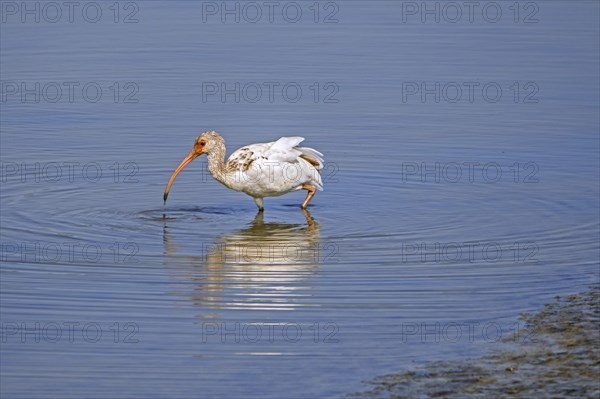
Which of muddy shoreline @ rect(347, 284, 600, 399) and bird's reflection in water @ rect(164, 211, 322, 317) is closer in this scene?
muddy shoreline @ rect(347, 284, 600, 399)

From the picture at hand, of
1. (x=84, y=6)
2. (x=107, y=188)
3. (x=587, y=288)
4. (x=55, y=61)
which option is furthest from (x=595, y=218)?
(x=84, y=6)

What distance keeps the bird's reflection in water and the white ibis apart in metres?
0.53

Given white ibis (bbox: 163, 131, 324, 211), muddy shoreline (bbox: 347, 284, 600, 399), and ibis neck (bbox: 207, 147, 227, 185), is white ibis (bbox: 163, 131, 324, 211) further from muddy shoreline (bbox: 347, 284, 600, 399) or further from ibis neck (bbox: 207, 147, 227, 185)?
muddy shoreline (bbox: 347, 284, 600, 399)

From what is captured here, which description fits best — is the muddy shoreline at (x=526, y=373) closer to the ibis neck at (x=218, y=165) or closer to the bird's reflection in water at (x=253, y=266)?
the bird's reflection in water at (x=253, y=266)

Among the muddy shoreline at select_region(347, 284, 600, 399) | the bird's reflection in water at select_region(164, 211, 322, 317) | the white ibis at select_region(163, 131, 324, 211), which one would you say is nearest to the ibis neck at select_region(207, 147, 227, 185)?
the white ibis at select_region(163, 131, 324, 211)

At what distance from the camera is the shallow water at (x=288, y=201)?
9.51m

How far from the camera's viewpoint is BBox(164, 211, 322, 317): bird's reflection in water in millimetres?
10797

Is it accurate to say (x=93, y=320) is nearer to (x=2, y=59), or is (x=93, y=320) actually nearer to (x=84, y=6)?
(x=2, y=59)

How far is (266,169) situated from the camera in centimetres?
1456

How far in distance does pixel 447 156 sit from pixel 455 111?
2.92 metres

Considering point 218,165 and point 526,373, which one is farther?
point 218,165

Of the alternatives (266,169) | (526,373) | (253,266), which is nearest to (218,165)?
(266,169)

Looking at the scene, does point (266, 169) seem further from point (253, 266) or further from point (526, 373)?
point (526, 373)

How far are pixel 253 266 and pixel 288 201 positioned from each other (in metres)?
Result: 4.06
